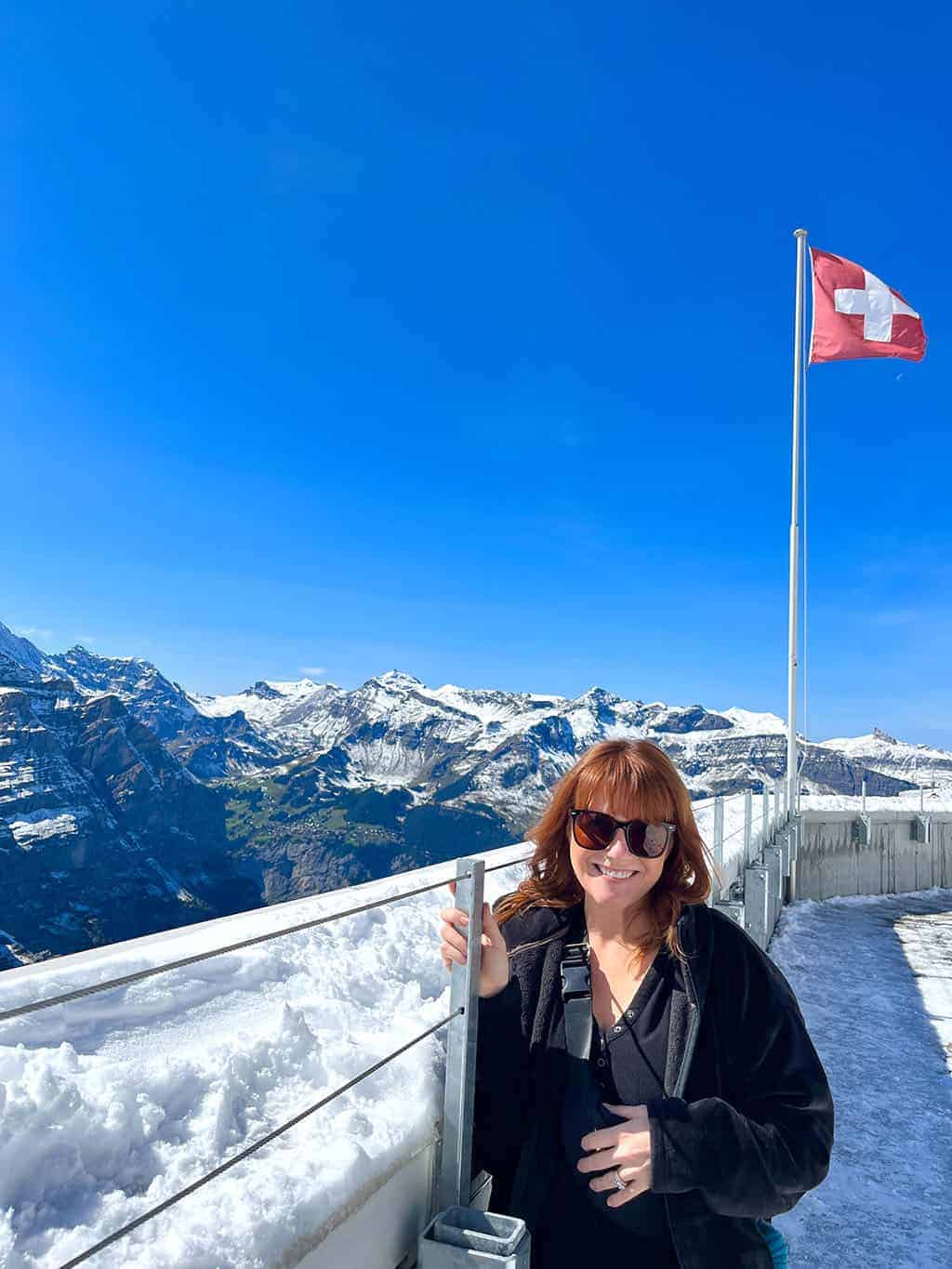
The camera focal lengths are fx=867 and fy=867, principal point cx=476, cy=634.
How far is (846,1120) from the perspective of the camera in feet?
21.2

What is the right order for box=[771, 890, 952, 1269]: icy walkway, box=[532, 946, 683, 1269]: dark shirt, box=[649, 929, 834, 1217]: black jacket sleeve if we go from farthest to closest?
box=[771, 890, 952, 1269]: icy walkway → box=[532, 946, 683, 1269]: dark shirt → box=[649, 929, 834, 1217]: black jacket sleeve

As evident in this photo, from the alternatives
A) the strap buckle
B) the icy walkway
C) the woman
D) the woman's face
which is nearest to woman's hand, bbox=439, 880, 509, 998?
the woman

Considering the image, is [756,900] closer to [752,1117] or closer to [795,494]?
[752,1117]

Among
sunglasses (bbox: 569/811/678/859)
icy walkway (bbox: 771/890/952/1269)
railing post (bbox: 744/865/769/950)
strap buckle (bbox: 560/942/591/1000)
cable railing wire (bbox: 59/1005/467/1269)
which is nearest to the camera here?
cable railing wire (bbox: 59/1005/467/1269)

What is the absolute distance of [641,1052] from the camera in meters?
2.12

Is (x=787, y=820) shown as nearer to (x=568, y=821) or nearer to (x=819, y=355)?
(x=819, y=355)

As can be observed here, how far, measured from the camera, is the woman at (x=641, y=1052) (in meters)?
1.94

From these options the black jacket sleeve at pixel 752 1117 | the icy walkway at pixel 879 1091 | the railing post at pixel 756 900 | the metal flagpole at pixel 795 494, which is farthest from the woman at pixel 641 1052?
the metal flagpole at pixel 795 494

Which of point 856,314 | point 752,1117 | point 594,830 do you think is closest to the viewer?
point 752,1117

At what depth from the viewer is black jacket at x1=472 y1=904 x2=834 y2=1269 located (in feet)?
6.31

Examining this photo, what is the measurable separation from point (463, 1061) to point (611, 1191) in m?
0.46

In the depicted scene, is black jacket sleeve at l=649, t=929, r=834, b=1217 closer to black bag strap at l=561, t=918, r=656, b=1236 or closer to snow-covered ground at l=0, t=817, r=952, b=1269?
black bag strap at l=561, t=918, r=656, b=1236

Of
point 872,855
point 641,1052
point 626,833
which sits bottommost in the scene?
point 872,855

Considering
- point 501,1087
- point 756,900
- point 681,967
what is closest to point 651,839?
point 681,967
